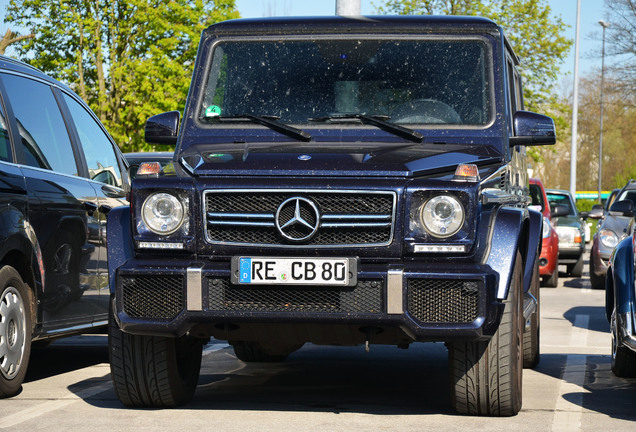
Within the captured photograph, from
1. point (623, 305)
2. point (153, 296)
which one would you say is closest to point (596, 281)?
point (623, 305)

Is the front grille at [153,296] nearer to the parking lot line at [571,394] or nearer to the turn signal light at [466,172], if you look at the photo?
the turn signal light at [466,172]

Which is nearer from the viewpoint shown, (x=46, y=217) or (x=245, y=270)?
(x=245, y=270)

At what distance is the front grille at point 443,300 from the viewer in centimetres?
587

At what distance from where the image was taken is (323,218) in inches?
238

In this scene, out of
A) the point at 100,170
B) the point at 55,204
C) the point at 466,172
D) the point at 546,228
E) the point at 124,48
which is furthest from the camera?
the point at 124,48

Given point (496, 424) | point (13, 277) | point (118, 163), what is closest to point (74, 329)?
point (13, 277)

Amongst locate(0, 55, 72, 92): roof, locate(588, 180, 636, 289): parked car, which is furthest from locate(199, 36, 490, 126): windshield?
locate(588, 180, 636, 289): parked car

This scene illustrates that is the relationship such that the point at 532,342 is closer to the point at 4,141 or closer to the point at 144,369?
the point at 144,369

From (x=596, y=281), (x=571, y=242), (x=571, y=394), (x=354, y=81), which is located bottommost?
(x=596, y=281)

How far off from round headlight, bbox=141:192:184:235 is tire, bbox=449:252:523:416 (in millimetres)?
1546

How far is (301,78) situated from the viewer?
725 centimetres

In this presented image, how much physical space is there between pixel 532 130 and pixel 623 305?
1.15 m

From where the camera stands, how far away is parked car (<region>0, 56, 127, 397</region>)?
7.14 metres

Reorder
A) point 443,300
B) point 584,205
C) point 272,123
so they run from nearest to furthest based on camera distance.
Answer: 1. point 443,300
2. point 272,123
3. point 584,205
